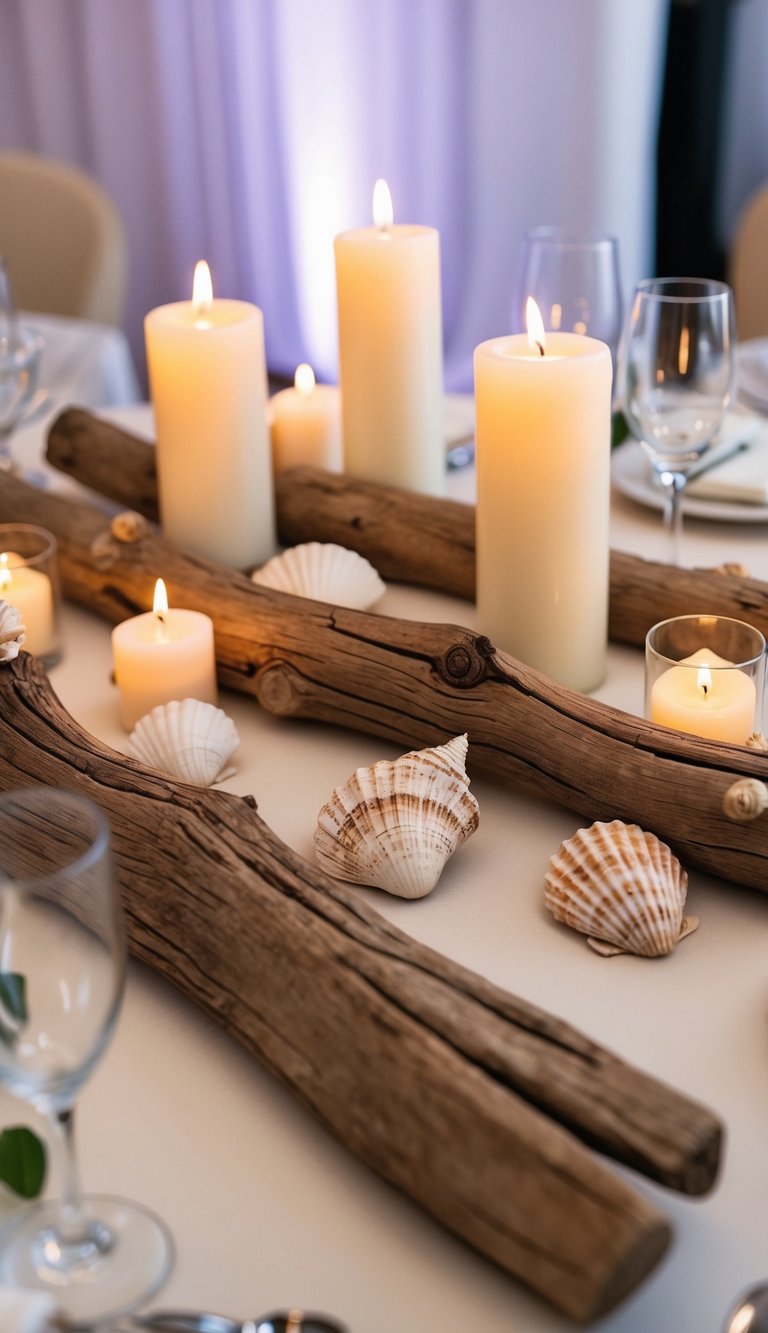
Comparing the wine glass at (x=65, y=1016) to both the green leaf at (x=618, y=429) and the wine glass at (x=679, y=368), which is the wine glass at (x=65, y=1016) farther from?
the green leaf at (x=618, y=429)

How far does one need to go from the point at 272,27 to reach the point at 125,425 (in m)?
2.00

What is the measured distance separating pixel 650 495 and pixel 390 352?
27 cm

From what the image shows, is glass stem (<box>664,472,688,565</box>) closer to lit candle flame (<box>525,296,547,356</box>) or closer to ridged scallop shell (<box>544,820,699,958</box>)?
lit candle flame (<box>525,296,547,356</box>)

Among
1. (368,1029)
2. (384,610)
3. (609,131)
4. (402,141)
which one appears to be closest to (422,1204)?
(368,1029)

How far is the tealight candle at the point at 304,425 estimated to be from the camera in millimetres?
1188

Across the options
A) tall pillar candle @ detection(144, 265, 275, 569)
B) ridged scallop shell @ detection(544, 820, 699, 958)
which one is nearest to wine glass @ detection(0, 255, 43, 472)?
tall pillar candle @ detection(144, 265, 275, 569)

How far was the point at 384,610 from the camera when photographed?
1.06 m

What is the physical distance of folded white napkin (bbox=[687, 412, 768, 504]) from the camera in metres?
1.15

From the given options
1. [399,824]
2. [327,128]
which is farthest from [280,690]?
[327,128]

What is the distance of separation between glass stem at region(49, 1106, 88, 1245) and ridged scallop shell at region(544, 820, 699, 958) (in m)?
0.28

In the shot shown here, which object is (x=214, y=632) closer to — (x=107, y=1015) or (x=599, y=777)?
(x=599, y=777)

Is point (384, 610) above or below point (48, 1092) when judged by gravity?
below

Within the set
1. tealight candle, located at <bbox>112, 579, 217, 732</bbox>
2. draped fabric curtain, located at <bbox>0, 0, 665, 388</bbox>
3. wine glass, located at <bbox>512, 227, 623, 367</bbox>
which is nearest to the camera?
tealight candle, located at <bbox>112, 579, 217, 732</bbox>

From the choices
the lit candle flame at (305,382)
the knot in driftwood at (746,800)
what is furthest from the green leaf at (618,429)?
the knot in driftwood at (746,800)
